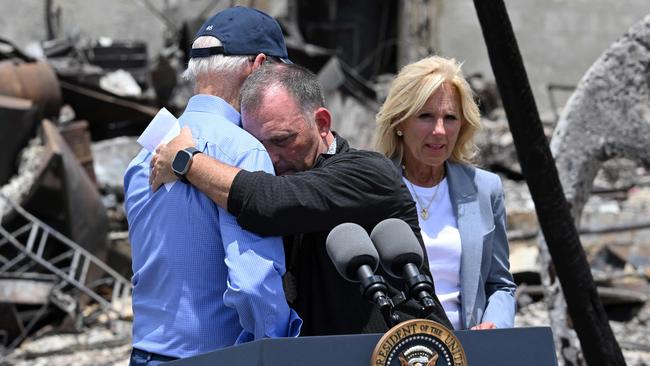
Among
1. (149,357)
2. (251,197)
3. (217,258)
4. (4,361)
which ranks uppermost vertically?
(251,197)

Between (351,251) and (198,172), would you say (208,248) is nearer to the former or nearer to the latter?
(198,172)

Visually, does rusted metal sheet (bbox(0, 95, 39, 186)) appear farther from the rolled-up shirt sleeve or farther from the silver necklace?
the rolled-up shirt sleeve

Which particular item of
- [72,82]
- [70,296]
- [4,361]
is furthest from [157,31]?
[4,361]

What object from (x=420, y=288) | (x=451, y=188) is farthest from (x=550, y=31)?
(x=420, y=288)

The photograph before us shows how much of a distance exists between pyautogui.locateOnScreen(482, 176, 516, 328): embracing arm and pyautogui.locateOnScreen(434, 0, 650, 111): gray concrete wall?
1779 cm

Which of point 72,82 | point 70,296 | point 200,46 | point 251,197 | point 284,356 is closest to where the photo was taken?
point 284,356

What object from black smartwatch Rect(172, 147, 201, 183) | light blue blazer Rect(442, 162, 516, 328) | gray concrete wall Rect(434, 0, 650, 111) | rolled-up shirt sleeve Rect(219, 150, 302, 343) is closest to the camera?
rolled-up shirt sleeve Rect(219, 150, 302, 343)

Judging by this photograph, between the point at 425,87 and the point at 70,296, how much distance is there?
24.3 ft

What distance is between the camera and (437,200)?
4152 millimetres

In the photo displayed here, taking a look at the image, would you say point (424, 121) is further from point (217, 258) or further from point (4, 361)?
point (4, 361)

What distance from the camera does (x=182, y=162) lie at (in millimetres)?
3160

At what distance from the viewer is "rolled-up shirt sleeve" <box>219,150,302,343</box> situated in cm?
302

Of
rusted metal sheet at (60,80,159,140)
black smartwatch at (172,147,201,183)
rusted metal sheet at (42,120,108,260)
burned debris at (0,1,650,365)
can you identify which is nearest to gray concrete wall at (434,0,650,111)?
burned debris at (0,1,650,365)

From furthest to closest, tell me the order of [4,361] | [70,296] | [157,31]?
[157,31] < [70,296] < [4,361]
